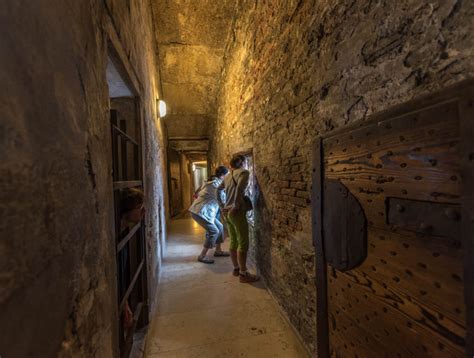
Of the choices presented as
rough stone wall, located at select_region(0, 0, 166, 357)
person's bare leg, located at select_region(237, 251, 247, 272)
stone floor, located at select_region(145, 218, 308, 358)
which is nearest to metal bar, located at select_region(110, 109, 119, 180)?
rough stone wall, located at select_region(0, 0, 166, 357)

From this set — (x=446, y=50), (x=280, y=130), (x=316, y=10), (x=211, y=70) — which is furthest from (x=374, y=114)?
(x=211, y=70)

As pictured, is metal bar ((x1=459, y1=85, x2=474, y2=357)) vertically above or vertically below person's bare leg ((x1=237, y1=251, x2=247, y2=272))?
above

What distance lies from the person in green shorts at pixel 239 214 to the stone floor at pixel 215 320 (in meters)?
0.22

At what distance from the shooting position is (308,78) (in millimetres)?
1904

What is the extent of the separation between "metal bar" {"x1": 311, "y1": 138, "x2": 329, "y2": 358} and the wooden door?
0.15 m

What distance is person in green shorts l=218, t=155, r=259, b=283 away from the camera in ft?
10.7

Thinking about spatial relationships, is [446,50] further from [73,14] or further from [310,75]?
[73,14]

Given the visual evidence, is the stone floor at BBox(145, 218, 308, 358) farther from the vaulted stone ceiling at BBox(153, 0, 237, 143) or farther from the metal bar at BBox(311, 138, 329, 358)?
the vaulted stone ceiling at BBox(153, 0, 237, 143)

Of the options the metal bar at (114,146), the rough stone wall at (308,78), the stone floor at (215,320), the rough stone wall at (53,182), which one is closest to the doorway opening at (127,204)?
the metal bar at (114,146)

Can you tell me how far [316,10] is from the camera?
1728mm

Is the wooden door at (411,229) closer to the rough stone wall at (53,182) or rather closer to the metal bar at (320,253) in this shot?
the metal bar at (320,253)

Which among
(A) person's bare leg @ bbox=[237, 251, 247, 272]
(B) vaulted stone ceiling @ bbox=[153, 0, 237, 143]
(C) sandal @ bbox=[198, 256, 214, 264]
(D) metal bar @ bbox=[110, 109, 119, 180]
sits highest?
(B) vaulted stone ceiling @ bbox=[153, 0, 237, 143]

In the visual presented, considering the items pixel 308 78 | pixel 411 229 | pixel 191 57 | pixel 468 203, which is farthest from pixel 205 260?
pixel 191 57

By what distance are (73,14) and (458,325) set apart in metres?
1.83
